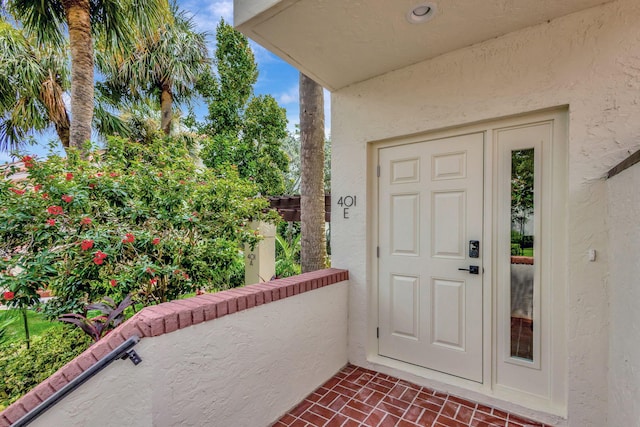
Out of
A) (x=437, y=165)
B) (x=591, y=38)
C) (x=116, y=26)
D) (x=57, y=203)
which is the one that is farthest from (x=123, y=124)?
(x=591, y=38)

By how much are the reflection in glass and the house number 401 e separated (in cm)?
160

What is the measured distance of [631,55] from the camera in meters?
2.10

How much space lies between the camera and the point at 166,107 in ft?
33.2

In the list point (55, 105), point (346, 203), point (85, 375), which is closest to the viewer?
point (85, 375)

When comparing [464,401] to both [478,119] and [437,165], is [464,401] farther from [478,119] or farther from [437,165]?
[478,119]

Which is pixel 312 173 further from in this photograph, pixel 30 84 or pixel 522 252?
pixel 30 84

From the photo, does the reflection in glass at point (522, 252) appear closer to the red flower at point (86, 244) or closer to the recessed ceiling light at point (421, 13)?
the recessed ceiling light at point (421, 13)

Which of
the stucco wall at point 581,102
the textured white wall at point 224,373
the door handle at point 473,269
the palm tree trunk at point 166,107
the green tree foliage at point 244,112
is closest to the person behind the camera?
the textured white wall at point 224,373

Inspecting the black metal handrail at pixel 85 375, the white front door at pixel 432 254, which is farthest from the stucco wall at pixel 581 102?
the black metal handrail at pixel 85 375

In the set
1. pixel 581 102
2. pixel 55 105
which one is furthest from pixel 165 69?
pixel 581 102

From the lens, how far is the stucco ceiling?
7.25ft

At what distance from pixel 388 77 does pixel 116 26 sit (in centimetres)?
576

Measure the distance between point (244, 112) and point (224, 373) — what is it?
7775 millimetres

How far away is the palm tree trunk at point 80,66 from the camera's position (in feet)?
16.9
